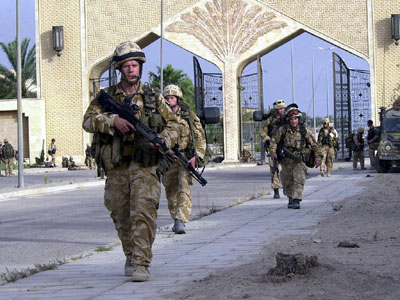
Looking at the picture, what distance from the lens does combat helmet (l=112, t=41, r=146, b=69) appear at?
6.77 metres

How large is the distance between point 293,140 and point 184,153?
10.7 feet

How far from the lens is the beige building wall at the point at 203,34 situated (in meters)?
43.7

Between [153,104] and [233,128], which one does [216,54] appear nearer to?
[233,128]

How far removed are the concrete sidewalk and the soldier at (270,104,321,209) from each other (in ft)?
1.06

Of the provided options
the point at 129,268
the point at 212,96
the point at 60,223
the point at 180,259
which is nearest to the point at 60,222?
the point at 60,223

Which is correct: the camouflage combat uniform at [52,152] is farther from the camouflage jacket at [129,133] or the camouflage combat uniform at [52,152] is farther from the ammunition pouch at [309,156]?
the camouflage jacket at [129,133]

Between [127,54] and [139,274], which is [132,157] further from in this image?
[139,274]

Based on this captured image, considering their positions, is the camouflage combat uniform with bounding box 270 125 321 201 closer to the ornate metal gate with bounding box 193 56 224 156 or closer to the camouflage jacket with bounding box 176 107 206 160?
the camouflage jacket with bounding box 176 107 206 160

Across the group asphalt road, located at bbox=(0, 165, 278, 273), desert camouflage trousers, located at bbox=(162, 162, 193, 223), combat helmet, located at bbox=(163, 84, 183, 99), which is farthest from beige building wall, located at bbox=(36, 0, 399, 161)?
combat helmet, located at bbox=(163, 84, 183, 99)

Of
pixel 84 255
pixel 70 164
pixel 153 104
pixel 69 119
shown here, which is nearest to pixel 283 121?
pixel 84 255

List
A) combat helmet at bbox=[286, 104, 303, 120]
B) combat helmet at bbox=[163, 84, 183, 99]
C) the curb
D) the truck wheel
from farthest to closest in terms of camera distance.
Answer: the truck wheel → the curb → combat helmet at bbox=[286, 104, 303, 120] → combat helmet at bbox=[163, 84, 183, 99]

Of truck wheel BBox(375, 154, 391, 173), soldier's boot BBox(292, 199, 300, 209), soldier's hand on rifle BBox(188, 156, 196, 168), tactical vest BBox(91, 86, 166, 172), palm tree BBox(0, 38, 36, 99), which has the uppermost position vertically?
palm tree BBox(0, 38, 36, 99)

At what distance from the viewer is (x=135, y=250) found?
6.68 meters

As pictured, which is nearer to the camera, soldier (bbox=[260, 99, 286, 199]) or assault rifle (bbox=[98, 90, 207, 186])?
assault rifle (bbox=[98, 90, 207, 186])
